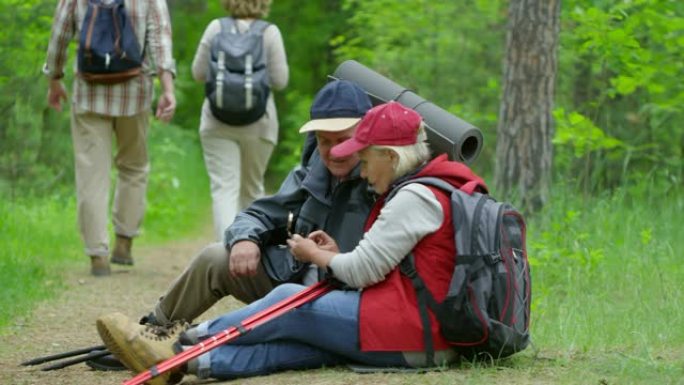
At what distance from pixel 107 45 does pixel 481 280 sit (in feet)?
14.9

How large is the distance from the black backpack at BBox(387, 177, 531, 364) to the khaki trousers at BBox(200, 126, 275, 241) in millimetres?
4096

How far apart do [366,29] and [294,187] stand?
1221 cm

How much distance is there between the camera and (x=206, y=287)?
5.55 metres

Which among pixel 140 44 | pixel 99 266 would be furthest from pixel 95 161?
pixel 140 44

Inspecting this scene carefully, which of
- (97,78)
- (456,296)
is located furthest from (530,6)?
(456,296)

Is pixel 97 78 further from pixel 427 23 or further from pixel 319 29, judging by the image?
pixel 319 29

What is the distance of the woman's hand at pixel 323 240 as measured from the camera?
5.18 metres

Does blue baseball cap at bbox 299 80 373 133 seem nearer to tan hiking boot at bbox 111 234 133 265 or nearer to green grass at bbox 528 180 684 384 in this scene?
green grass at bbox 528 180 684 384

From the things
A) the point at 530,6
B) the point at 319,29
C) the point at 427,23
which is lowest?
the point at 319,29

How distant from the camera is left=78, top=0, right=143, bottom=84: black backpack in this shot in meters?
8.64

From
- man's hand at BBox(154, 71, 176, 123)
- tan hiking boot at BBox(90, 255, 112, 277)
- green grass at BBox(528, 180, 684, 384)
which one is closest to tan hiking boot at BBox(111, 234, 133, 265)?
tan hiking boot at BBox(90, 255, 112, 277)

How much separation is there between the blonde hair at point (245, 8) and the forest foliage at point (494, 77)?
6.29ft

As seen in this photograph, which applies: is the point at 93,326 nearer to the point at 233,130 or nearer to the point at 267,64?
the point at 233,130

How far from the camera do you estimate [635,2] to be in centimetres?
890
